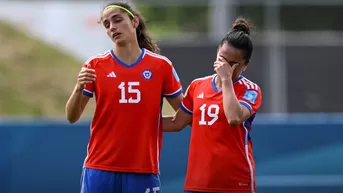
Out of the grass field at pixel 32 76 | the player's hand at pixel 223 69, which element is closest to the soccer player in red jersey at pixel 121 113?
the player's hand at pixel 223 69

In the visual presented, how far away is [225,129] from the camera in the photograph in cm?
543

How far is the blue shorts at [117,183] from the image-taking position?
551 cm

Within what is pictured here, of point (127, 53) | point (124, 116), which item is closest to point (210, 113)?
point (124, 116)

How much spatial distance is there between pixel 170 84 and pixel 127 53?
343 mm

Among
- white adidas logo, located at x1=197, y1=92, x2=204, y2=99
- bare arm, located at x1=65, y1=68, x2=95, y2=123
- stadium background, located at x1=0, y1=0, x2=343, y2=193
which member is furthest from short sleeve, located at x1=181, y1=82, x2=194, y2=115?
stadium background, located at x1=0, y1=0, x2=343, y2=193

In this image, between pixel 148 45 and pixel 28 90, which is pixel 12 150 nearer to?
pixel 148 45

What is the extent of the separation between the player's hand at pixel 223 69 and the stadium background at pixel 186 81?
10.4 feet

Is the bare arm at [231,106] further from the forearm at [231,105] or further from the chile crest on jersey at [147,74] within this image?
the chile crest on jersey at [147,74]

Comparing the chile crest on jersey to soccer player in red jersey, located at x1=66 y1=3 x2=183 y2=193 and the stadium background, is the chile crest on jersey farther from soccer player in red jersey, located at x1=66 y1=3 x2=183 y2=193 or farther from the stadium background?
the stadium background

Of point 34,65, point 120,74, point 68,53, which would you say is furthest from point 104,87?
point 68,53

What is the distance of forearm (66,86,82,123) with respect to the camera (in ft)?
18.1

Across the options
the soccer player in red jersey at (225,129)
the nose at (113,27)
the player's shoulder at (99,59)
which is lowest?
the soccer player in red jersey at (225,129)

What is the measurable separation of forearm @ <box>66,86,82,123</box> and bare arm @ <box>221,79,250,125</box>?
2.89 ft

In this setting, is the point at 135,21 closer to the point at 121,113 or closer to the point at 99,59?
the point at 99,59
